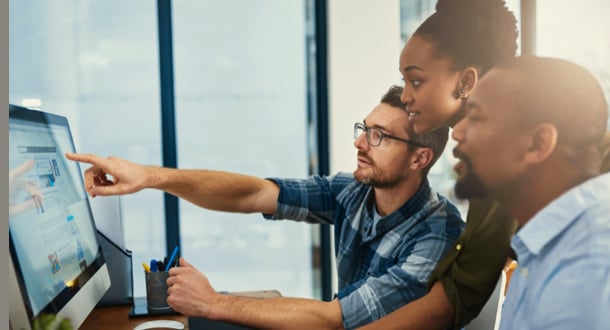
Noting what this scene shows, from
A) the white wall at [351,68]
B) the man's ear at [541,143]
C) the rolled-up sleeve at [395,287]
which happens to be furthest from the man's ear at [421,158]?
the white wall at [351,68]

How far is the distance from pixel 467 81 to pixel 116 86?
2101mm

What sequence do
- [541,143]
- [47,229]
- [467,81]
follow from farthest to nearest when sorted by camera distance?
[467,81] → [47,229] → [541,143]

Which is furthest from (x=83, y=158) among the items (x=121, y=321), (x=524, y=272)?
(x=524, y=272)

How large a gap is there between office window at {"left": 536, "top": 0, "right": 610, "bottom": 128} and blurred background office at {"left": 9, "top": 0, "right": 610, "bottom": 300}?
1610 millimetres

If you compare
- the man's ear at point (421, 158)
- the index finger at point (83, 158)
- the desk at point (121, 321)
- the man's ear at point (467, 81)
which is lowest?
the desk at point (121, 321)

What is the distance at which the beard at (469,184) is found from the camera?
0.97m

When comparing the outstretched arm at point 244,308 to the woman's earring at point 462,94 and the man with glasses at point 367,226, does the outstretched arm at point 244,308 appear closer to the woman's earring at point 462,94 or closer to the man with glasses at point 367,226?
the man with glasses at point 367,226

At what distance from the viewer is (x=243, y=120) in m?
2.85

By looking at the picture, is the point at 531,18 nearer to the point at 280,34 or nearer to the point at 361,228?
the point at 361,228

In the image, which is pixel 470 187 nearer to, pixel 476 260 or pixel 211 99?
pixel 476 260

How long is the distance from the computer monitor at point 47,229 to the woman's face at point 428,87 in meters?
0.70

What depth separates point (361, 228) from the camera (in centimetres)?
141

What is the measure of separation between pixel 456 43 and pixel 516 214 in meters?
0.34

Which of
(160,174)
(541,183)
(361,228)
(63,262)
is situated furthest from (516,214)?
(160,174)
